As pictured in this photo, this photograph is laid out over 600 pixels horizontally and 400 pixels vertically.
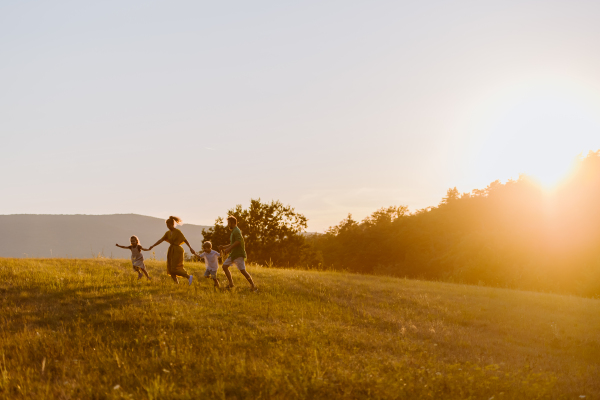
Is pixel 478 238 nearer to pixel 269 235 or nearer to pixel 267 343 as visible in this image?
pixel 269 235

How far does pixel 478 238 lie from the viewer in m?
47.4

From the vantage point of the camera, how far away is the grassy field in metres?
6.35

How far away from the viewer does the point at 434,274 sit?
167 feet

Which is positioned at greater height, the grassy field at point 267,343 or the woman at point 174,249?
the woman at point 174,249

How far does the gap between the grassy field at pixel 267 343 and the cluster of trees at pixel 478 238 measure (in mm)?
15868

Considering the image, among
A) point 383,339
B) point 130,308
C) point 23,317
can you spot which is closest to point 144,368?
point 130,308

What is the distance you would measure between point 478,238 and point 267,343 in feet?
146

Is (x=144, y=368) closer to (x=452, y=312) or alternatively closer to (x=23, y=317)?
(x=23, y=317)

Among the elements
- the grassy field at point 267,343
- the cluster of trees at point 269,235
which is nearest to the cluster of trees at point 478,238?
the cluster of trees at point 269,235

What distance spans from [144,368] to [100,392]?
0.88m

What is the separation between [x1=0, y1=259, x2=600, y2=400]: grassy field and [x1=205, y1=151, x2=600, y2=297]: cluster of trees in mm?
15868

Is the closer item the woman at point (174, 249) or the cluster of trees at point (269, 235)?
the woman at point (174, 249)

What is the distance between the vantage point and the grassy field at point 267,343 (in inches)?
250

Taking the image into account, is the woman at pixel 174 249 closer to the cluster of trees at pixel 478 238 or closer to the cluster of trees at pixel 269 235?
the cluster of trees at pixel 478 238
